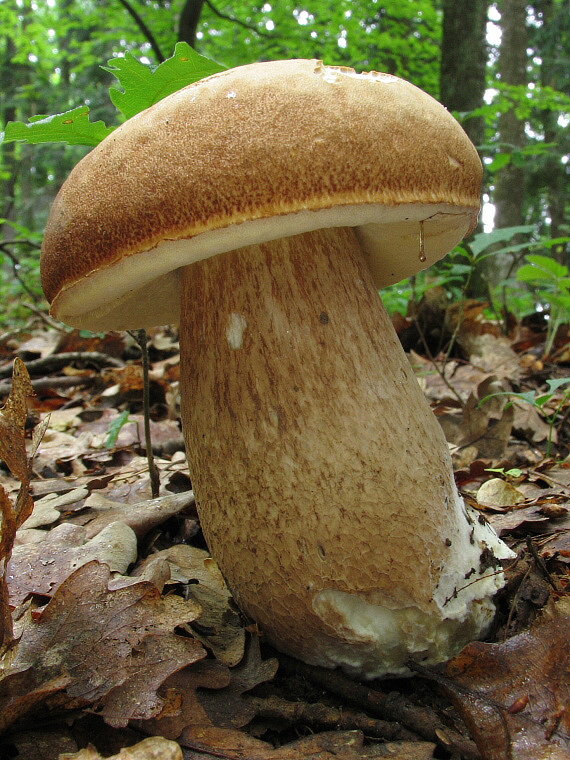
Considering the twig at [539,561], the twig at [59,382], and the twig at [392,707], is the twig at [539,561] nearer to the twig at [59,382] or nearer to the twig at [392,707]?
the twig at [392,707]

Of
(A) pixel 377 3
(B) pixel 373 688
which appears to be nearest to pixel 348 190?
(B) pixel 373 688

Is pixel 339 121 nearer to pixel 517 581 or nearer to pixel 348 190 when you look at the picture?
pixel 348 190

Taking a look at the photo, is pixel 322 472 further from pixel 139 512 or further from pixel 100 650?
pixel 139 512

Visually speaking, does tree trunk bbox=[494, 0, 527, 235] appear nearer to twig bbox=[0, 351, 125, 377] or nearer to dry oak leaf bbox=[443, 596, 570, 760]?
twig bbox=[0, 351, 125, 377]

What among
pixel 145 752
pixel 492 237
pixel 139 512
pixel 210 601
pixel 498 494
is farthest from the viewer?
pixel 492 237

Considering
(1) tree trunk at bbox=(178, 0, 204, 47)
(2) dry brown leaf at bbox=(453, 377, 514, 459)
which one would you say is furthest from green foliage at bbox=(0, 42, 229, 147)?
(1) tree trunk at bbox=(178, 0, 204, 47)

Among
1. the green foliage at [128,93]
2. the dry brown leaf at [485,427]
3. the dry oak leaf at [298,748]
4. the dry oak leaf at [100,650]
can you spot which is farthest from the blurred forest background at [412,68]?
the dry oak leaf at [298,748]

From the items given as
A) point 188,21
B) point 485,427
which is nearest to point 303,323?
point 485,427
